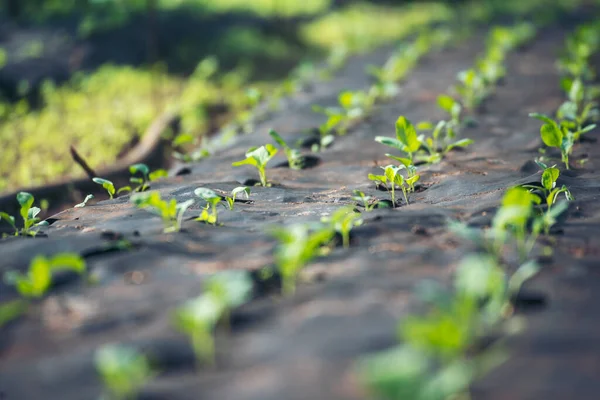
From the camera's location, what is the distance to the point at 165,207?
2402 millimetres

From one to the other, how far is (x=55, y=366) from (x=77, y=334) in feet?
0.48

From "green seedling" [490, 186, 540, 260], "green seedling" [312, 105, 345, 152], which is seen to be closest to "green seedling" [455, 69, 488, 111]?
"green seedling" [312, 105, 345, 152]

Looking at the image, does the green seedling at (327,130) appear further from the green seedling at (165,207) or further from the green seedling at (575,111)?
the green seedling at (165,207)

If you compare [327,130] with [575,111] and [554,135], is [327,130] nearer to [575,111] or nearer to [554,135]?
[575,111]

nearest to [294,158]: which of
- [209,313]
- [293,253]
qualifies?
[293,253]

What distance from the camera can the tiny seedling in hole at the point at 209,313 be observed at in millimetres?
1549

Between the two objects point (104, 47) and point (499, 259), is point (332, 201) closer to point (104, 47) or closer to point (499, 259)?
point (499, 259)

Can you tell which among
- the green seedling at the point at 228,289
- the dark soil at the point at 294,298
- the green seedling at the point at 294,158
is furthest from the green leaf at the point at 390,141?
the green seedling at the point at 228,289

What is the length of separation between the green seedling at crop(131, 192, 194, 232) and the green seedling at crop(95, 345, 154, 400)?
83cm

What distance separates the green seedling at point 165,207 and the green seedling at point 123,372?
829 mm

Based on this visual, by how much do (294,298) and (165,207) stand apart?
82 cm

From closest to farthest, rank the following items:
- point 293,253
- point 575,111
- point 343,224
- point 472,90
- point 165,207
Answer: point 293,253 → point 343,224 → point 165,207 → point 575,111 → point 472,90

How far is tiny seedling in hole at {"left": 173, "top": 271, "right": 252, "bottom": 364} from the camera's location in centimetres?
155

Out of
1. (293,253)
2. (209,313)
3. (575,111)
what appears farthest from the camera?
(575,111)
